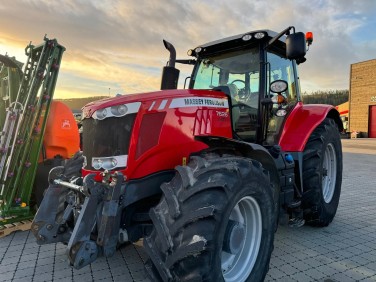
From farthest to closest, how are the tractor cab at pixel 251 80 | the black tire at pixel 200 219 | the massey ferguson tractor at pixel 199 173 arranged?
the tractor cab at pixel 251 80, the massey ferguson tractor at pixel 199 173, the black tire at pixel 200 219

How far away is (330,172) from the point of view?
500 centimetres

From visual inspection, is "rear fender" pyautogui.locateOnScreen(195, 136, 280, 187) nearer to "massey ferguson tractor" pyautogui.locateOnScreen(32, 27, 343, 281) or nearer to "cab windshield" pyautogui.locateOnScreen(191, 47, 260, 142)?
"massey ferguson tractor" pyautogui.locateOnScreen(32, 27, 343, 281)

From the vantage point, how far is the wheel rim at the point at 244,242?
2744 mm

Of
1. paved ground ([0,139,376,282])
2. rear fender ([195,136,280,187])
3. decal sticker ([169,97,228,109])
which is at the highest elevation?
decal sticker ([169,97,228,109])

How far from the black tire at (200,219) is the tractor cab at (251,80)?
1084 millimetres

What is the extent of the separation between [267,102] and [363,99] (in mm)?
30154

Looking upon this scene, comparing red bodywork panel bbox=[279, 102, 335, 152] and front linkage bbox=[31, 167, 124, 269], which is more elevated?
red bodywork panel bbox=[279, 102, 335, 152]

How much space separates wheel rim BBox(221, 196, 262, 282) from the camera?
9.00 ft

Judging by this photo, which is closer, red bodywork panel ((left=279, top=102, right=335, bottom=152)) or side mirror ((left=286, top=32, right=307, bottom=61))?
side mirror ((left=286, top=32, right=307, bottom=61))

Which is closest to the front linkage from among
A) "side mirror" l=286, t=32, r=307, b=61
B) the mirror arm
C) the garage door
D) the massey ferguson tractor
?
the massey ferguson tractor

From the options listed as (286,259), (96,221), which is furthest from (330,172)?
(96,221)

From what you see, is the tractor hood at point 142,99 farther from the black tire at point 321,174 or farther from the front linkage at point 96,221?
the black tire at point 321,174

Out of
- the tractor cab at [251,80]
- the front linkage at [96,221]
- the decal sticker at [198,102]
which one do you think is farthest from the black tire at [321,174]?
the front linkage at [96,221]

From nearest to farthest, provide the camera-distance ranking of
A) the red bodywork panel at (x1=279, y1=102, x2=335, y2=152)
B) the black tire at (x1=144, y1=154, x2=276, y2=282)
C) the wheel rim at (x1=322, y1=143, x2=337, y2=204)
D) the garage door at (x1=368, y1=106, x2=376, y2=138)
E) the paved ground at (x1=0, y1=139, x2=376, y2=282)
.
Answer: the black tire at (x1=144, y1=154, x2=276, y2=282)
the paved ground at (x1=0, y1=139, x2=376, y2=282)
the red bodywork panel at (x1=279, y1=102, x2=335, y2=152)
the wheel rim at (x1=322, y1=143, x2=337, y2=204)
the garage door at (x1=368, y1=106, x2=376, y2=138)
